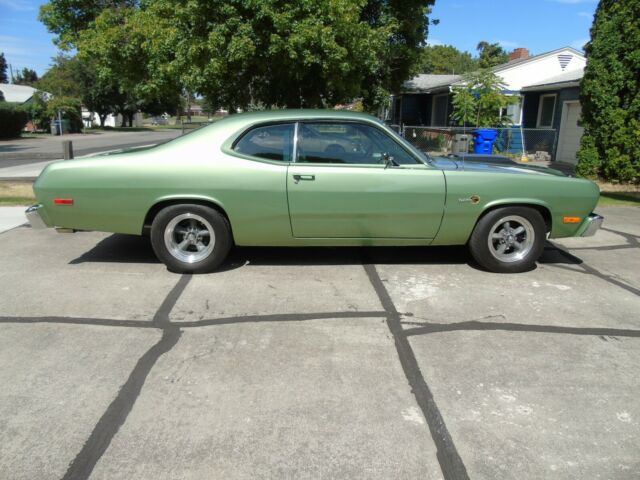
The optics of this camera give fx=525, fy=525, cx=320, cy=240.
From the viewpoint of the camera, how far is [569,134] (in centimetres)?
1777

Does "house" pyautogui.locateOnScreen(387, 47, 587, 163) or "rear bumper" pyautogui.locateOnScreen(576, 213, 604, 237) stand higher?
"house" pyautogui.locateOnScreen(387, 47, 587, 163)

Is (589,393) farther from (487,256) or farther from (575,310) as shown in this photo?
(487,256)

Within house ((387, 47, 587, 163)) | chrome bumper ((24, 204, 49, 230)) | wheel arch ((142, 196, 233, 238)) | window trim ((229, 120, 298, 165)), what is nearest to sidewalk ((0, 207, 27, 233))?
chrome bumper ((24, 204, 49, 230))

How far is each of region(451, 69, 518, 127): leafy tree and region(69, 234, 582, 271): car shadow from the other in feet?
42.0

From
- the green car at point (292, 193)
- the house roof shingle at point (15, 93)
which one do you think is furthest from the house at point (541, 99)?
the house roof shingle at point (15, 93)

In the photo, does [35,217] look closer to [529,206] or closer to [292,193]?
[292,193]

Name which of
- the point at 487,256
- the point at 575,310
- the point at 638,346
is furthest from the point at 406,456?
the point at 487,256

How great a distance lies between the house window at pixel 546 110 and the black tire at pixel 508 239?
17.4 m

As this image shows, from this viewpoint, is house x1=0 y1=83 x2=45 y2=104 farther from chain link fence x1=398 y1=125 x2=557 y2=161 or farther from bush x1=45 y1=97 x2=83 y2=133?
chain link fence x1=398 y1=125 x2=557 y2=161

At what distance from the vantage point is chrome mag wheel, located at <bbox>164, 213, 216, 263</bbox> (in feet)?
16.5

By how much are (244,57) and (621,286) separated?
29.0 ft

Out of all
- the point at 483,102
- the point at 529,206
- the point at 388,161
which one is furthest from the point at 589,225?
the point at 483,102

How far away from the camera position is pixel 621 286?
4980 mm

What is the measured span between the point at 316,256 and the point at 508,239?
199 cm
